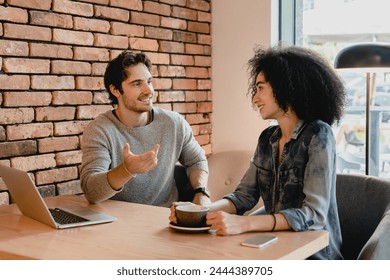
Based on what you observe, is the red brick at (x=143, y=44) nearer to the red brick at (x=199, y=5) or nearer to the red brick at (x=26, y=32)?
the red brick at (x=199, y=5)

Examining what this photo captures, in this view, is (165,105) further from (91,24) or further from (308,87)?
(308,87)

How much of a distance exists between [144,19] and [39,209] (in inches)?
69.6

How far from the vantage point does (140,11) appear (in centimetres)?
315

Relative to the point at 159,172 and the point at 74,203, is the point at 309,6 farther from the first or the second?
the point at 74,203

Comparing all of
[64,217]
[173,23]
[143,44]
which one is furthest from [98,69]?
[64,217]

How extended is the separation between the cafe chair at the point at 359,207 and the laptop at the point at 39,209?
0.89 meters

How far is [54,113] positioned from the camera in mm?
2627

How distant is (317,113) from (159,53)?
1650 millimetres

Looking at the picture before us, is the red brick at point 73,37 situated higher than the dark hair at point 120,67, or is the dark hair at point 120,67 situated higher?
the red brick at point 73,37

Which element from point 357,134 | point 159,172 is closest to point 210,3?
point 357,134

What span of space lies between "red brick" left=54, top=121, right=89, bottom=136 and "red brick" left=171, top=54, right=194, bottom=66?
34.4 inches

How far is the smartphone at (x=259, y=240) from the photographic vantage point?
4.62 feet

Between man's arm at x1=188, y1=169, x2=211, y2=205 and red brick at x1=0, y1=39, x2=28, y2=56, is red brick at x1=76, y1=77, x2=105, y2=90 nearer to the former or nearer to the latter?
red brick at x1=0, y1=39, x2=28, y2=56

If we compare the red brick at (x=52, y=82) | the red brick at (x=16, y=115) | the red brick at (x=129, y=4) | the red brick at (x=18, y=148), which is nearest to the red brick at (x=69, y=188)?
the red brick at (x=18, y=148)
